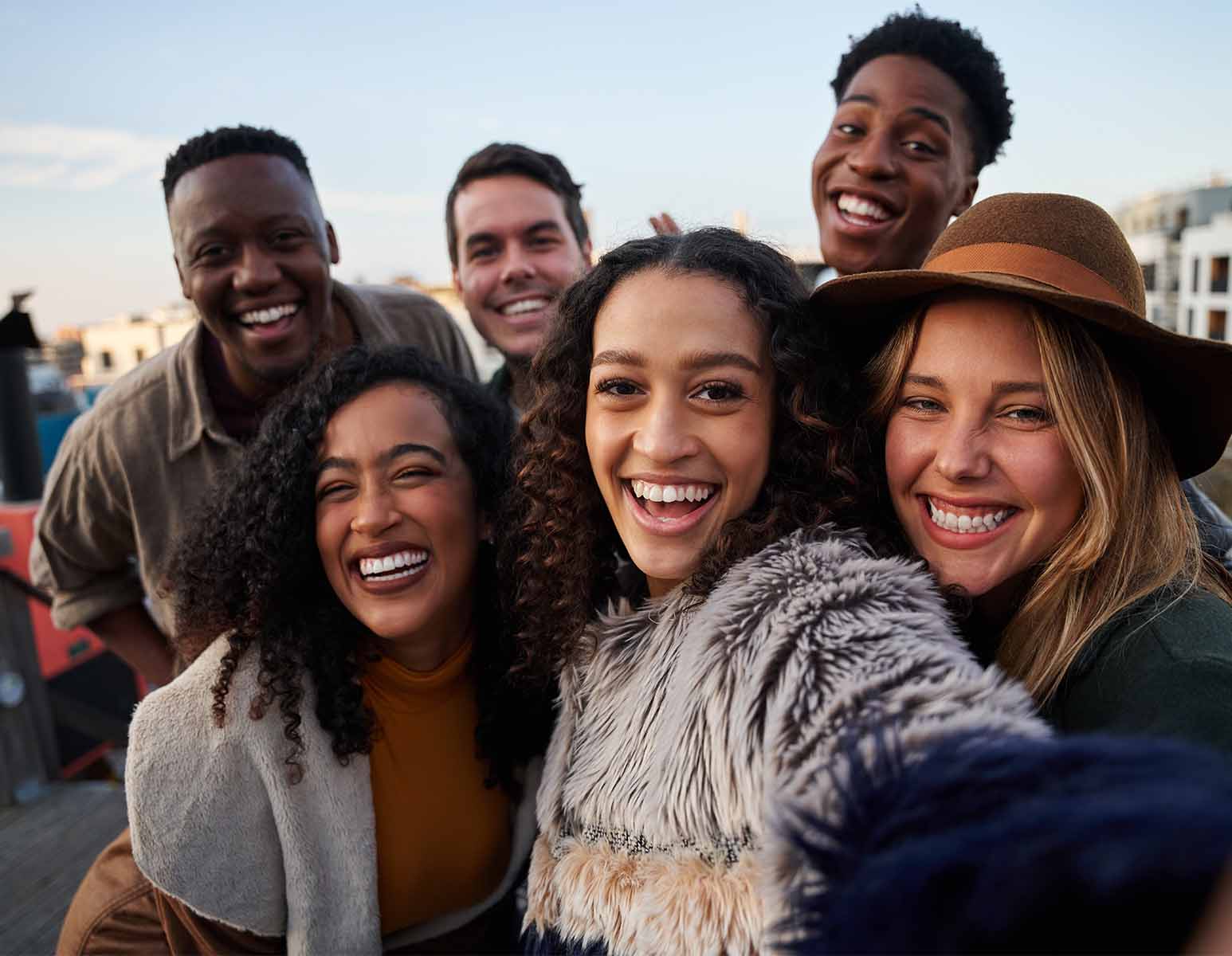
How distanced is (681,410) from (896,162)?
171cm

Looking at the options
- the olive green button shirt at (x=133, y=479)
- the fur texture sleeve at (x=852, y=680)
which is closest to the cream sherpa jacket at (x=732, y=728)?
the fur texture sleeve at (x=852, y=680)

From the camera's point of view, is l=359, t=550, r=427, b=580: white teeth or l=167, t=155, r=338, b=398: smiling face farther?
l=167, t=155, r=338, b=398: smiling face

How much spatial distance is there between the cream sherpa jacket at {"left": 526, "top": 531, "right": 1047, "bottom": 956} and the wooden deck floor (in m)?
2.55

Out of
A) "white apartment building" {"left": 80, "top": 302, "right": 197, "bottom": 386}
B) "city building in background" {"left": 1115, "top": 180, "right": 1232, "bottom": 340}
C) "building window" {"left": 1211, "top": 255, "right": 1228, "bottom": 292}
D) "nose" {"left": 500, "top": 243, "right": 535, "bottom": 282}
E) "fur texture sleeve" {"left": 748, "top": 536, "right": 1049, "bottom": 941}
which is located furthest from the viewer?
"city building in background" {"left": 1115, "top": 180, "right": 1232, "bottom": 340}

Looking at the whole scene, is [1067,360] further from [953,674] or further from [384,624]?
[384,624]

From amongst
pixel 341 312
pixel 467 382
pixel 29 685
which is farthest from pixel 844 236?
pixel 29 685

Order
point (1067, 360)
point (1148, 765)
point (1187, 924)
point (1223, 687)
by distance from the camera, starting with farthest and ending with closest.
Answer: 1. point (1067, 360)
2. point (1223, 687)
3. point (1148, 765)
4. point (1187, 924)

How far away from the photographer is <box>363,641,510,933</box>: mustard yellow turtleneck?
192 centimetres

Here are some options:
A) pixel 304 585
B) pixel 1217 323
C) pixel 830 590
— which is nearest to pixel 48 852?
pixel 304 585

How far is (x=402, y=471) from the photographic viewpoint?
6.36ft

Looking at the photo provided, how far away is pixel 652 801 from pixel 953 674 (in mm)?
572

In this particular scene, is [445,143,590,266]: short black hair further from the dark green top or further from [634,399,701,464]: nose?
the dark green top

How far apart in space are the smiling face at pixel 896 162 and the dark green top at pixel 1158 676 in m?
1.58

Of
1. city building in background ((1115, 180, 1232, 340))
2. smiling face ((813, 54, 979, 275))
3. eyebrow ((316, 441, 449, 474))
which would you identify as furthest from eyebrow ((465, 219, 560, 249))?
city building in background ((1115, 180, 1232, 340))
